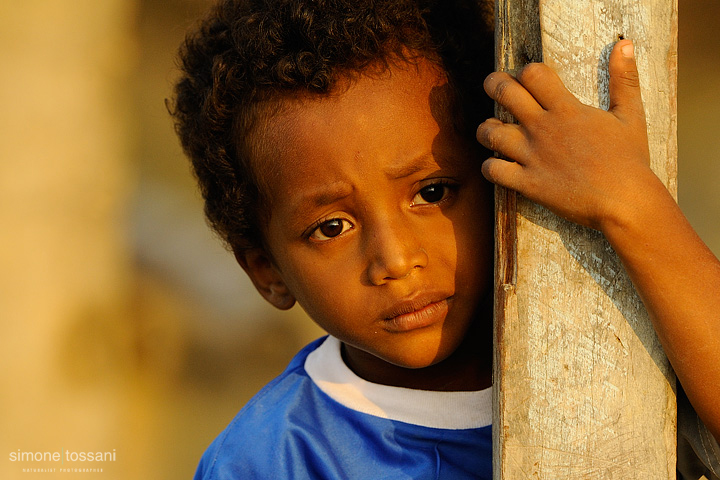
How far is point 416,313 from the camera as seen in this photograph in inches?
57.4

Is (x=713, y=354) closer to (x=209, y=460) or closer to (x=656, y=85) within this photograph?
(x=656, y=85)

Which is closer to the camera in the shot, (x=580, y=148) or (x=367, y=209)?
(x=580, y=148)

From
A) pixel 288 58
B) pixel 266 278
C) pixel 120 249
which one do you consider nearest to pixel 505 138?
pixel 288 58

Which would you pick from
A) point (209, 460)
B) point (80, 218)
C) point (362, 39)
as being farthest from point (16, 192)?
point (362, 39)

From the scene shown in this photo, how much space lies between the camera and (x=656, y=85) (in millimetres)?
1114

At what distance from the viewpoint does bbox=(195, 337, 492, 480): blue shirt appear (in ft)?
5.19

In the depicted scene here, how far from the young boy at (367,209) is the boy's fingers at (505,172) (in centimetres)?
31

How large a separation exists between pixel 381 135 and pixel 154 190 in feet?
9.01

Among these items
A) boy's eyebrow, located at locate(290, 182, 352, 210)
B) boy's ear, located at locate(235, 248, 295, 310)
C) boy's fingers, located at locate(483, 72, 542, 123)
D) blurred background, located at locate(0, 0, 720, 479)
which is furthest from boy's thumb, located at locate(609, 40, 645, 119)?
blurred background, located at locate(0, 0, 720, 479)

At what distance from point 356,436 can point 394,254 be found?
508 millimetres

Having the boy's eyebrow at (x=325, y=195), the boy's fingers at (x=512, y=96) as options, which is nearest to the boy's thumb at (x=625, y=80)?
the boy's fingers at (x=512, y=96)

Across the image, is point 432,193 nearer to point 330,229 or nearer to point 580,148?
point 330,229

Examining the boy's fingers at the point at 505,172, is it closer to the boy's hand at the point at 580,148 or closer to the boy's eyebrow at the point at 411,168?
the boy's hand at the point at 580,148

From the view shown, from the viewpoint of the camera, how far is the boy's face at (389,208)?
143 centimetres
